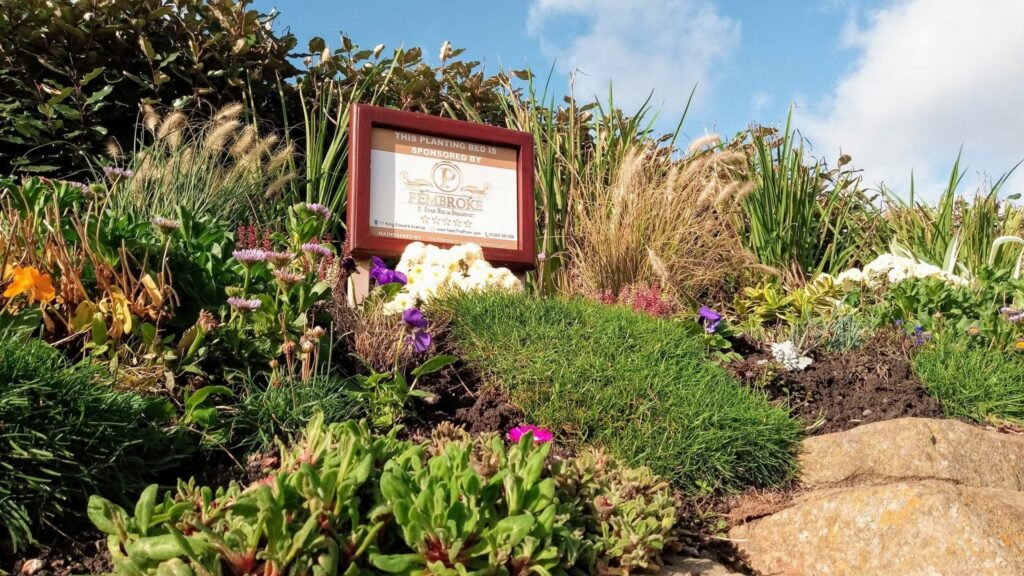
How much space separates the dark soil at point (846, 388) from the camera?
144 inches

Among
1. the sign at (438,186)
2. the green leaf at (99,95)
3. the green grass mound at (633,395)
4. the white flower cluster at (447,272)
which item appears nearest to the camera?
the green grass mound at (633,395)

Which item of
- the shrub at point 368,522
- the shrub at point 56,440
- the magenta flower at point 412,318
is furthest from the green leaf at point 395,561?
the magenta flower at point 412,318

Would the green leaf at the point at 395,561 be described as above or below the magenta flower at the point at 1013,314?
below

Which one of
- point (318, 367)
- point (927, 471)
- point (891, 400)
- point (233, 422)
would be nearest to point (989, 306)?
point (891, 400)

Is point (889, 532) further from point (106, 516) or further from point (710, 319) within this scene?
point (106, 516)

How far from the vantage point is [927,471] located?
10.2 feet

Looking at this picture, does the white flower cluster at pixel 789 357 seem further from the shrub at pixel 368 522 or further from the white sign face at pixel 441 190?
the shrub at pixel 368 522

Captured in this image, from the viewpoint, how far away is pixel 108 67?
6016 millimetres

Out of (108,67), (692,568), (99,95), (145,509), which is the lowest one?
(692,568)

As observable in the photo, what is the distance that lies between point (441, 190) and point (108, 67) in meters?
3.14

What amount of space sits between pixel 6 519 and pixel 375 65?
205 inches

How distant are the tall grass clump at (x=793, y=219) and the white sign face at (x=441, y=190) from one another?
2453mm

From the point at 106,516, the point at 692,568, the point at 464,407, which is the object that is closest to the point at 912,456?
the point at 692,568

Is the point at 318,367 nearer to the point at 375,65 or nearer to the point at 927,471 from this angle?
Result: the point at 927,471
